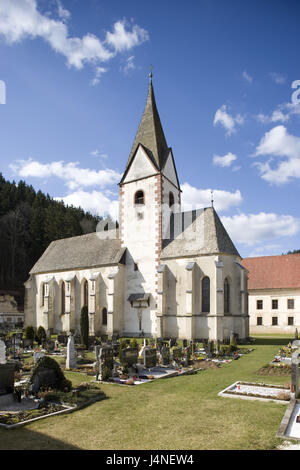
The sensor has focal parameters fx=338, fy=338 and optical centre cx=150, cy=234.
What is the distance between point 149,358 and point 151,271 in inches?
529

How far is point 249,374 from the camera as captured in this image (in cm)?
1515

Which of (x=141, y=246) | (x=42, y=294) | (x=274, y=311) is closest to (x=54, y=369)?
(x=141, y=246)

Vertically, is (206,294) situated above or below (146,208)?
below

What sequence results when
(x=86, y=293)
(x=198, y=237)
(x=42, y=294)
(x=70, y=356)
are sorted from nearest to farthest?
(x=70, y=356) < (x=198, y=237) < (x=86, y=293) < (x=42, y=294)

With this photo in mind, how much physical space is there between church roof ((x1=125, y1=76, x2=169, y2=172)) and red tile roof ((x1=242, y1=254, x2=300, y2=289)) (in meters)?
18.3

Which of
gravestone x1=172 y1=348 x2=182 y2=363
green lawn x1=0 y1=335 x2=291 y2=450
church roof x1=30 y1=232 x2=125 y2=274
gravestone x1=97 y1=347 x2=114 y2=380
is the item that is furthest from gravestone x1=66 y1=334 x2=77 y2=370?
church roof x1=30 y1=232 x2=125 y2=274

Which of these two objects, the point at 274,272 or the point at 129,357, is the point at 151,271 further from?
the point at 274,272

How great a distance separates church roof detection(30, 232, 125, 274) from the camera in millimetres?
33406

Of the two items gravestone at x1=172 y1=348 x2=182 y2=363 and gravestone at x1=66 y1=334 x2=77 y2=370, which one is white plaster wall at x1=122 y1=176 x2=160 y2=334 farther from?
gravestone at x1=66 y1=334 x2=77 y2=370

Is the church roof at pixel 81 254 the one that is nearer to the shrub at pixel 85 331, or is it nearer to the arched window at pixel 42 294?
the arched window at pixel 42 294

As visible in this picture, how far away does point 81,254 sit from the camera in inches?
1444

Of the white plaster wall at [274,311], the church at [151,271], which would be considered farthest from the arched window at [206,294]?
the white plaster wall at [274,311]

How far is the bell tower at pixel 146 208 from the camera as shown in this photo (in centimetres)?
3045

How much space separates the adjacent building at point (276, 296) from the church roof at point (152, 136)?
61.3 feet
